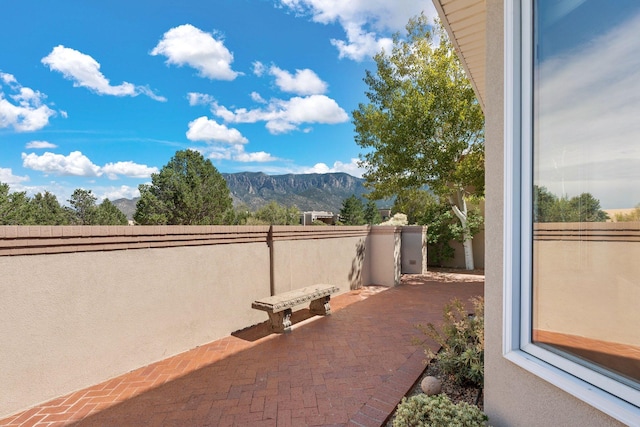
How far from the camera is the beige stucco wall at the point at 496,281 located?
203 cm

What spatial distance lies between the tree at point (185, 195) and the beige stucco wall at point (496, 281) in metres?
28.0

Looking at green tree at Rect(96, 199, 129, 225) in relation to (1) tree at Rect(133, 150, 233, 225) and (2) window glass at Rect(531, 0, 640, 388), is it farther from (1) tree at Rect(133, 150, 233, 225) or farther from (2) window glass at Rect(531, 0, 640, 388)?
(2) window glass at Rect(531, 0, 640, 388)

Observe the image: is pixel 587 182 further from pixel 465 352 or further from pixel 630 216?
pixel 465 352

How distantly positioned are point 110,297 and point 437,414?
3832 millimetres

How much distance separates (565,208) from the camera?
1.93 metres

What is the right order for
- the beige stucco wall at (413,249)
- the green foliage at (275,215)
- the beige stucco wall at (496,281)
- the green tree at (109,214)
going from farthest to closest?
the green foliage at (275,215), the green tree at (109,214), the beige stucco wall at (413,249), the beige stucco wall at (496,281)

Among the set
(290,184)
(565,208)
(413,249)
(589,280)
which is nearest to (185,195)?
(413,249)

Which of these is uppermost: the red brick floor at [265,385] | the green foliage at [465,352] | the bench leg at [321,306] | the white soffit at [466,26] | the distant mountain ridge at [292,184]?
the distant mountain ridge at [292,184]

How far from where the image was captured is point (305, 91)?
50000mm

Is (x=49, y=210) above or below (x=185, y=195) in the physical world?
below

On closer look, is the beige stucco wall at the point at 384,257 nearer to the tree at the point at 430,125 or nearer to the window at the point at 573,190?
the tree at the point at 430,125

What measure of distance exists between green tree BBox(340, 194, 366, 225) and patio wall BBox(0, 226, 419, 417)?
44715 millimetres

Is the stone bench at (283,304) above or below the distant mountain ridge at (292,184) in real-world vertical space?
below

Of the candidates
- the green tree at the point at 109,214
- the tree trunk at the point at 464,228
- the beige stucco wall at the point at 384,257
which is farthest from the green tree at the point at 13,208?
the tree trunk at the point at 464,228
